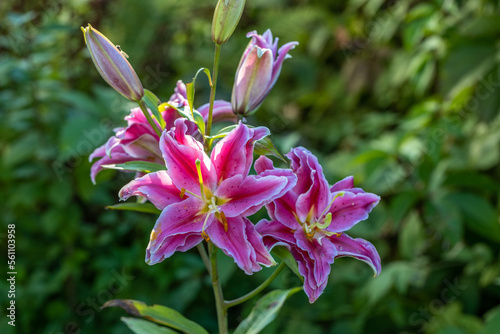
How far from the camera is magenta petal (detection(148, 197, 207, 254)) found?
2.22 ft

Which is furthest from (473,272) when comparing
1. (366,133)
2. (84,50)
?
(84,50)

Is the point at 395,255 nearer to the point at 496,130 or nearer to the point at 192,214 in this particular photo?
the point at 496,130

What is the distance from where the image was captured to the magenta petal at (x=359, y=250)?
2.44 ft

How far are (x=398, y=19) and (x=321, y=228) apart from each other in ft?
5.58

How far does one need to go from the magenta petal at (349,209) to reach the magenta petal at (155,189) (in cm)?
22

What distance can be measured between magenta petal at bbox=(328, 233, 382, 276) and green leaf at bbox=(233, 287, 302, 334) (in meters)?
0.13

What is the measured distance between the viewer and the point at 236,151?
71cm

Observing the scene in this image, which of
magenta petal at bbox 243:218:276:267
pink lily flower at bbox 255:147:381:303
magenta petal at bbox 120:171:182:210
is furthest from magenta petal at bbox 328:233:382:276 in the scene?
magenta petal at bbox 120:171:182:210

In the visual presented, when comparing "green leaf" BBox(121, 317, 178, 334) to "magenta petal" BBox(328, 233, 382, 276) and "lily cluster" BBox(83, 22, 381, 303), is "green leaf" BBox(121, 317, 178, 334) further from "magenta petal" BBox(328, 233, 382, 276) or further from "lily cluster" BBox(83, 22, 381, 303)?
"magenta petal" BBox(328, 233, 382, 276)

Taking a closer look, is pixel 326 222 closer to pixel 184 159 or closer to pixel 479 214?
pixel 184 159

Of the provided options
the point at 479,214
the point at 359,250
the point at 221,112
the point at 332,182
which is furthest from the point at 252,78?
the point at 479,214

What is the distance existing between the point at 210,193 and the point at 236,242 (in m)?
0.08

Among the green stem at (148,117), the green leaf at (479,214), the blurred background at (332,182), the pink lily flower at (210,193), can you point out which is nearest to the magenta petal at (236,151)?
the pink lily flower at (210,193)

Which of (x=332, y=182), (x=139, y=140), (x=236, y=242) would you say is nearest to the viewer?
(x=236, y=242)
